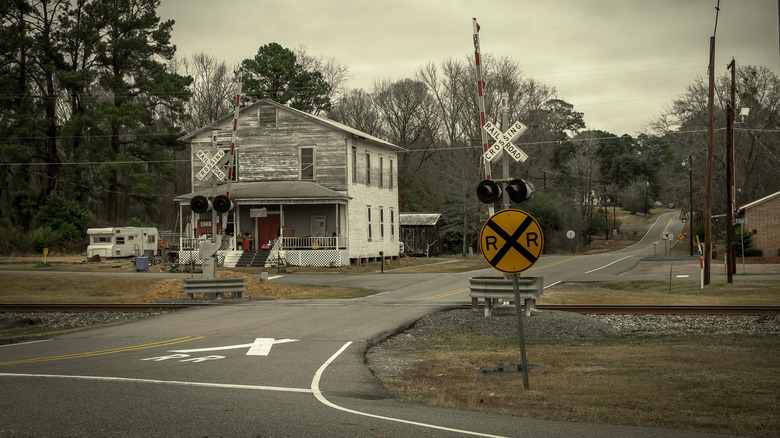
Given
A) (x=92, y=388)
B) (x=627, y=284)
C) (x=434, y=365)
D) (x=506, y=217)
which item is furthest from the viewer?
(x=627, y=284)

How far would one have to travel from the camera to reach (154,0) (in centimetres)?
6469

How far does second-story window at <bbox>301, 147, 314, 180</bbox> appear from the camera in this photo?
156ft

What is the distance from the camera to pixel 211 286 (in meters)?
24.3

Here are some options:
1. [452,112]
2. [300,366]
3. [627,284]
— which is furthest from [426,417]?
[452,112]

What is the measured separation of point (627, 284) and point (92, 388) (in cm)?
2829

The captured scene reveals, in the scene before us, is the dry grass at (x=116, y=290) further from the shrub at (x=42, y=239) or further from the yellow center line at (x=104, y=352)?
the shrub at (x=42, y=239)

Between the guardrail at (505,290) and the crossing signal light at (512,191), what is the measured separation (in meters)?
4.72

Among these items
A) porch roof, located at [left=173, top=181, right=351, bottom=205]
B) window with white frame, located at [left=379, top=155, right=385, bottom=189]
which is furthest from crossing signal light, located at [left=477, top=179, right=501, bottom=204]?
window with white frame, located at [left=379, top=155, right=385, bottom=189]

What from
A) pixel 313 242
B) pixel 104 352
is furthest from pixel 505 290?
pixel 313 242

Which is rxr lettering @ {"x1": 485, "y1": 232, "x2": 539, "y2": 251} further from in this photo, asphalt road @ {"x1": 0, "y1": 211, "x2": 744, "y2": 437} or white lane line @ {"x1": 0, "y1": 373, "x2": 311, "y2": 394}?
white lane line @ {"x1": 0, "y1": 373, "x2": 311, "y2": 394}

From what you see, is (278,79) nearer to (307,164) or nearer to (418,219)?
(418,219)

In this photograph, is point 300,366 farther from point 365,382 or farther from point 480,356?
point 480,356

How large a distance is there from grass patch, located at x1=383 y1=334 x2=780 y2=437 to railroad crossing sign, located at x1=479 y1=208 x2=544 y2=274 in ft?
5.68

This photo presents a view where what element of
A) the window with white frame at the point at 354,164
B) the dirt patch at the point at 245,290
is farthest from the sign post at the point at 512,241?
the window with white frame at the point at 354,164
